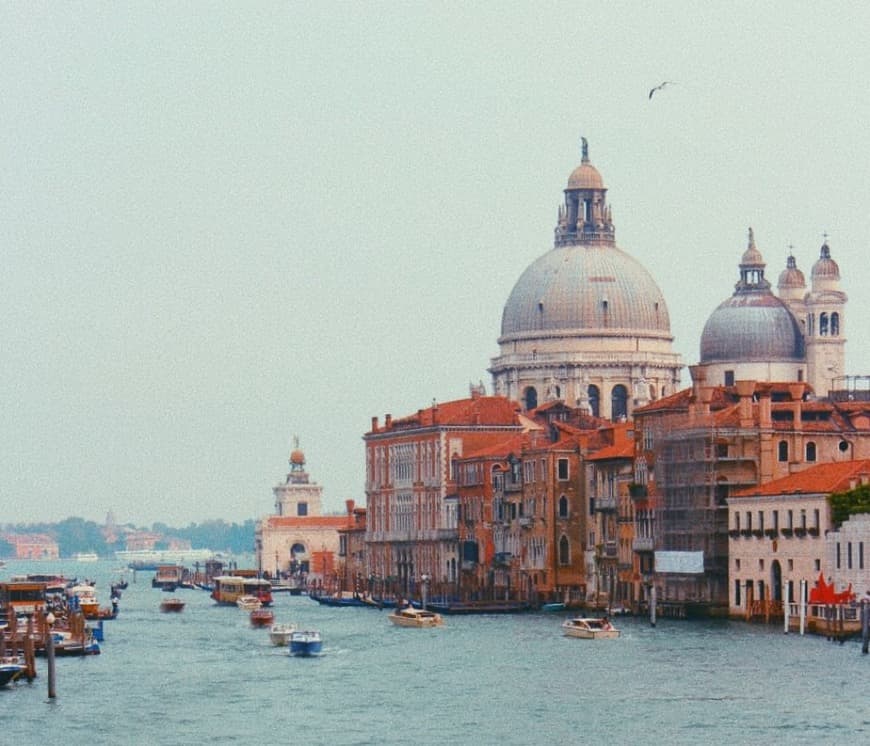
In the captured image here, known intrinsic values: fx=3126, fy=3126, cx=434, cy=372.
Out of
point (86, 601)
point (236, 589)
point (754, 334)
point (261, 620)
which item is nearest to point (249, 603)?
point (236, 589)

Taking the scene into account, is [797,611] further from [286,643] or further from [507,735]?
[507,735]

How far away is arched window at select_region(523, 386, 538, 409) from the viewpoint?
162 metres

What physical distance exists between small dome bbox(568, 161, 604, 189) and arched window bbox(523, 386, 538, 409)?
36.9 ft

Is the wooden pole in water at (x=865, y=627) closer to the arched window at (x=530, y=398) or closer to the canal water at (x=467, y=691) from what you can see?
the canal water at (x=467, y=691)

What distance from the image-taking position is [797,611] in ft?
304

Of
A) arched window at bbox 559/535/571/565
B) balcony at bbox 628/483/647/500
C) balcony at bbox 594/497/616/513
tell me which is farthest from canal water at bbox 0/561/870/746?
arched window at bbox 559/535/571/565

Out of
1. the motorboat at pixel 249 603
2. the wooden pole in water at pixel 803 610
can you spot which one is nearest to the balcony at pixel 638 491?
the wooden pole in water at pixel 803 610

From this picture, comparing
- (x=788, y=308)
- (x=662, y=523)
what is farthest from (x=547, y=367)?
(x=662, y=523)

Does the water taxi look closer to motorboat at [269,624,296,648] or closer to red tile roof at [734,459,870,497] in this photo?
red tile roof at [734,459,870,497]

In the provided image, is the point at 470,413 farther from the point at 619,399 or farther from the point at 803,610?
the point at 803,610

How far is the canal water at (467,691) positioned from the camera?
64.8 m

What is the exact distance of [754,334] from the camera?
154875 millimetres

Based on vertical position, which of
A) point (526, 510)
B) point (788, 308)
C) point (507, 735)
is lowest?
point (507, 735)

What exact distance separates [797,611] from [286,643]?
15165mm
